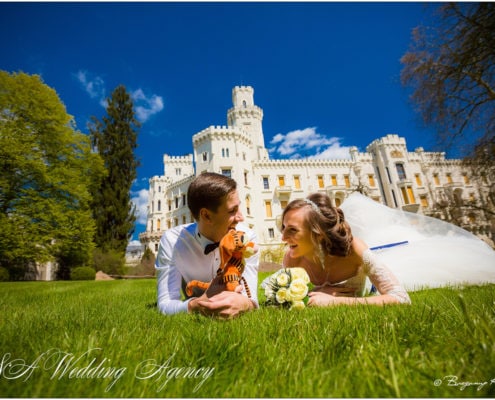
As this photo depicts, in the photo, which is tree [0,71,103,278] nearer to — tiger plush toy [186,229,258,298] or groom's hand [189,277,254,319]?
groom's hand [189,277,254,319]

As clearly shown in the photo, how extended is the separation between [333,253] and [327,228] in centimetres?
35

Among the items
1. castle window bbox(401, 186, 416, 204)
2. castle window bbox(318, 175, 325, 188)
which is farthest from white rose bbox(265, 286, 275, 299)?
castle window bbox(401, 186, 416, 204)

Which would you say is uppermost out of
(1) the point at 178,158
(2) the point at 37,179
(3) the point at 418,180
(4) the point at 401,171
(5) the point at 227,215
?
(1) the point at 178,158

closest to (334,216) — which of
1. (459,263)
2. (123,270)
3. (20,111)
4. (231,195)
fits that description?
(231,195)

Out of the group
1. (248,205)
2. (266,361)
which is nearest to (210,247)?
(266,361)

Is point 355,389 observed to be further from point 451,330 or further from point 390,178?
point 390,178

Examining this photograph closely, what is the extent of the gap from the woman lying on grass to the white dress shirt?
69cm

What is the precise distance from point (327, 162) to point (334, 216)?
3899 cm

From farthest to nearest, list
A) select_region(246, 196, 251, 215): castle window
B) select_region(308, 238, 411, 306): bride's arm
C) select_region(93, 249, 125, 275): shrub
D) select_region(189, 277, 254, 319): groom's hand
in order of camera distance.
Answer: select_region(246, 196, 251, 215): castle window < select_region(93, 249, 125, 275): shrub < select_region(308, 238, 411, 306): bride's arm < select_region(189, 277, 254, 319): groom's hand

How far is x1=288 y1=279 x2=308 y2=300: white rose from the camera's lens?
2371 mm

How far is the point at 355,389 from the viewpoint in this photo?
2.83 feet

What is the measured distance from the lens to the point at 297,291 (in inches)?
93.4

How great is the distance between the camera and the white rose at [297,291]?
2.37 m

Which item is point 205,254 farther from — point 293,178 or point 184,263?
point 293,178
